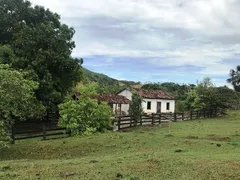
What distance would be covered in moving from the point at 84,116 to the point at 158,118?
418 inches

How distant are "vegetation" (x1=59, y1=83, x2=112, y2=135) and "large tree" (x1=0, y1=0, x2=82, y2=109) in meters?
2.88

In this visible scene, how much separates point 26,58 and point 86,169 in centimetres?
1607

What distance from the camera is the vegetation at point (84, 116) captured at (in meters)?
21.3

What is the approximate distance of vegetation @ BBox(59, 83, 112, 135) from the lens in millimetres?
21328

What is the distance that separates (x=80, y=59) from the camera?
2658cm

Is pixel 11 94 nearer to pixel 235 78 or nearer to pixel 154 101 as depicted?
pixel 154 101

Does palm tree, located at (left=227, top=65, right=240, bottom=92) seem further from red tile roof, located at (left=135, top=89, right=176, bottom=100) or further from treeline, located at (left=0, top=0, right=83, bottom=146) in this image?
treeline, located at (left=0, top=0, right=83, bottom=146)

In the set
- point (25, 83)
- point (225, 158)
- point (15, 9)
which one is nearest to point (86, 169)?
point (225, 158)

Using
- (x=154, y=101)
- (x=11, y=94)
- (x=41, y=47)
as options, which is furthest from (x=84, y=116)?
(x=154, y=101)

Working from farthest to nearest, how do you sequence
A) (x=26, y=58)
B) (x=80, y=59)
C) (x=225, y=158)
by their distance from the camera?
1. (x=80, y=59)
2. (x=26, y=58)
3. (x=225, y=158)

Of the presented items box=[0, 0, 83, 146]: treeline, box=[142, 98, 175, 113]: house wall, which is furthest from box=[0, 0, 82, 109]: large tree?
box=[142, 98, 175, 113]: house wall

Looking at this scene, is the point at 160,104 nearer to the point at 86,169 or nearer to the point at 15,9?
the point at 15,9

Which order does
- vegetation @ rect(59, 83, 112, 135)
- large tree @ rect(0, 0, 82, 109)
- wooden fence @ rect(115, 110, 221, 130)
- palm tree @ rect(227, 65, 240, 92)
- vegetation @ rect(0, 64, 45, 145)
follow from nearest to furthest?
vegetation @ rect(0, 64, 45, 145) < vegetation @ rect(59, 83, 112, 135) < large tree @ rect(0, 0, 82, 109) < wooden fence @ rect(115, 110, 221, 130) < palm tree @ rect(227, 65, 240, 92)

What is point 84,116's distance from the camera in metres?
21.9
